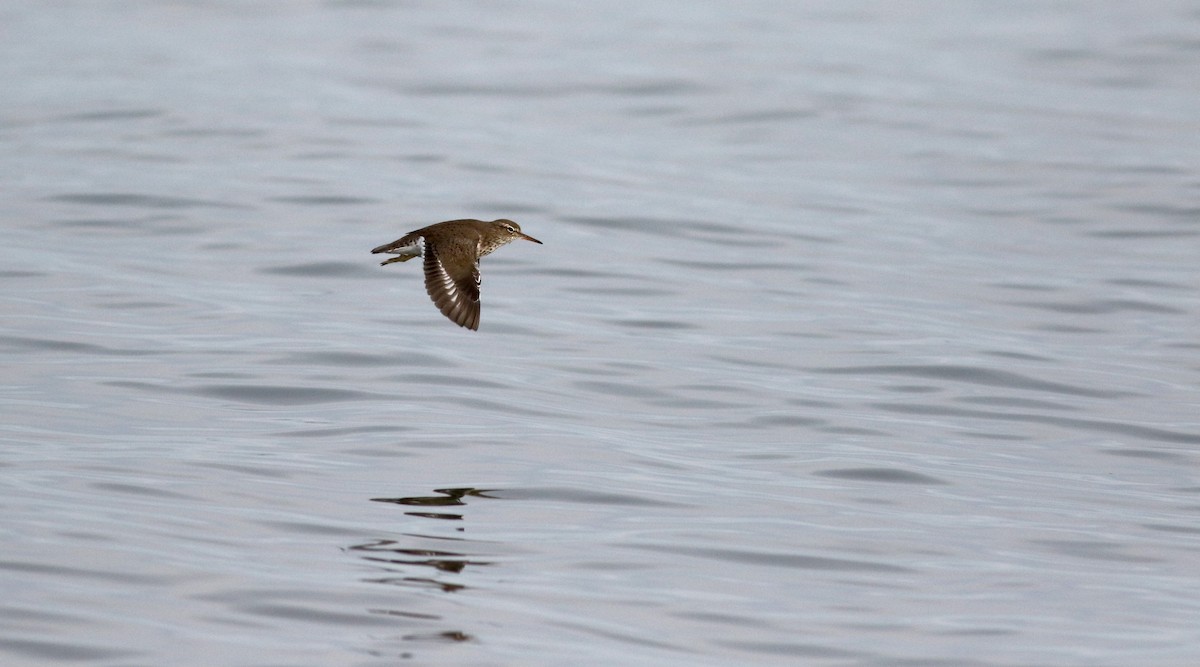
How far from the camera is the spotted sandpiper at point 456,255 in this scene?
9.35 m

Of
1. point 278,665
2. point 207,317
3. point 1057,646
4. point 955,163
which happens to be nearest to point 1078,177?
point 955,163

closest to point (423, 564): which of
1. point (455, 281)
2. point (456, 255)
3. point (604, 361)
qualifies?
point (455, 281)

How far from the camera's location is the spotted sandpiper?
9.35 m

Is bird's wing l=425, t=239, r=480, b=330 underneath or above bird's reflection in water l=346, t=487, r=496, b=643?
above

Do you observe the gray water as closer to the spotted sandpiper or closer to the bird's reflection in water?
the bird's reflection in water

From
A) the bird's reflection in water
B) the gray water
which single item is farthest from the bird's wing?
the bird's reflection in water

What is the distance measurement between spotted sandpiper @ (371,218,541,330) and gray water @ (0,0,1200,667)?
860 millimetres

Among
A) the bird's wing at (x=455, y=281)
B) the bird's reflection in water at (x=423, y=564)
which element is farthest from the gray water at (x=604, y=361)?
the bird's wing at (x=455, y=281)

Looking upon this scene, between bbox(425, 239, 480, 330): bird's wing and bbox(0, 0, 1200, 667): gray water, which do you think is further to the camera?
bbox(425, 239, 480, 330): bird's wing

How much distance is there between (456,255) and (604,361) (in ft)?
8.23

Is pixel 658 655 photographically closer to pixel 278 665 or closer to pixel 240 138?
pixel 278 665

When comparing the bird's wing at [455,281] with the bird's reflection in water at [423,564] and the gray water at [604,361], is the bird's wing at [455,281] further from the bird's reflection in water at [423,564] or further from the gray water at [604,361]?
the bird's reflection in water at [423,564]

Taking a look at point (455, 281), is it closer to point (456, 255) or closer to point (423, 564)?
point (456, 255)

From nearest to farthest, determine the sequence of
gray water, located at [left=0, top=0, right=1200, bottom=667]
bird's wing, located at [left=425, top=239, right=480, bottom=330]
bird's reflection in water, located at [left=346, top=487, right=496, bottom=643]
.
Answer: bird's reflection in water, located at [left=346, top=487, right=496, bottom=643]
gray water, located at [left=0, top=0, right=1200, bottom=667]
bird's wing, located at [left=425, top=239, right=480, bottom=330]
